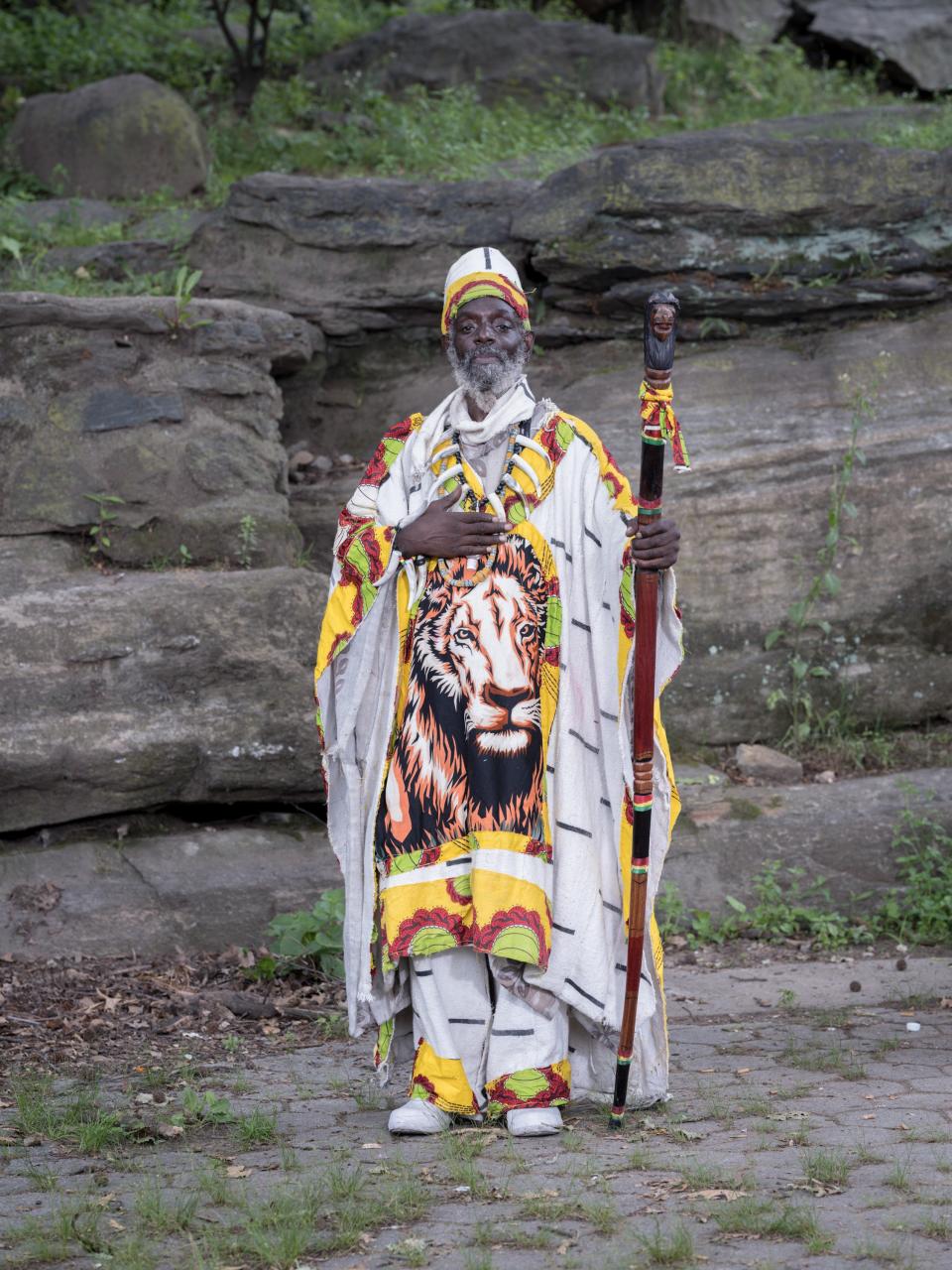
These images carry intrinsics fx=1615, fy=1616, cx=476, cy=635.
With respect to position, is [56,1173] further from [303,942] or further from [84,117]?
[84,117]

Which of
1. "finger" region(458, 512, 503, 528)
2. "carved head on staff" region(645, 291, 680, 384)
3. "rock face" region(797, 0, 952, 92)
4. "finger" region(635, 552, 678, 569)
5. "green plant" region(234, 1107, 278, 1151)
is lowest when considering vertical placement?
"green plant" region(234, 1107, 278, 1151)

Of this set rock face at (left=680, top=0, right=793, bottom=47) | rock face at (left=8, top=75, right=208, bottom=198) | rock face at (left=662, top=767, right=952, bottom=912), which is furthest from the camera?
rock face at (left=680, top=0, right=793, bottom=47)

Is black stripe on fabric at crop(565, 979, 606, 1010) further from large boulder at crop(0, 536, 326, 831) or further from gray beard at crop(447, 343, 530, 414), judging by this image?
large boulder at crop(0, 536, 326, 831)

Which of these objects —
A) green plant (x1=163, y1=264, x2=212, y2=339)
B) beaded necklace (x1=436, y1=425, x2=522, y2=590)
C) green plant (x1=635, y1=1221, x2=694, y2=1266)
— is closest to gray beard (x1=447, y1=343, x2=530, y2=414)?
beaded necklace (x1=436, y1=425, x2=522, y2=590)

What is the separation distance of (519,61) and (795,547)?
15.2 feet

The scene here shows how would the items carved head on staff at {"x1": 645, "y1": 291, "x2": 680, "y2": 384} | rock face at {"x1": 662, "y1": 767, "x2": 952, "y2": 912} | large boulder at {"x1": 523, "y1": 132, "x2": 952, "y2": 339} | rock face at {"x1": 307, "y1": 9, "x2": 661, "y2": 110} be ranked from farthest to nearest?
rock face at {"x1": 307, "y1": 9, "x2": 661, "y2": 110} → large boulder at {"x1": 523, "y1": 132, "x2": 952, "y2": 339} → rock face at {"x1": 662, "y1": 767, "x2": 952, "y2": 912} → carved head on staff at {"x1": 645, "y1": 291, "x2": 680, "y2": 384}

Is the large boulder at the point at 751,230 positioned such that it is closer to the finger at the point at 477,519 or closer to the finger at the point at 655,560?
the finger at the point at 477,519

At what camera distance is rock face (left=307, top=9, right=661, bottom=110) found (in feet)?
34.9

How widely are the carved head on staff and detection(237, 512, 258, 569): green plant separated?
3.30 metres

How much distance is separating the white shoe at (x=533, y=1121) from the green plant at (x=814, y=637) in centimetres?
362

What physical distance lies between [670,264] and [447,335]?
3.56 metres

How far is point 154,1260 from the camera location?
3316 mm

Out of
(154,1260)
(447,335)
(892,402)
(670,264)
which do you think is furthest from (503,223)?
(154,1260)

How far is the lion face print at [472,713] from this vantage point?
450 centimetres
